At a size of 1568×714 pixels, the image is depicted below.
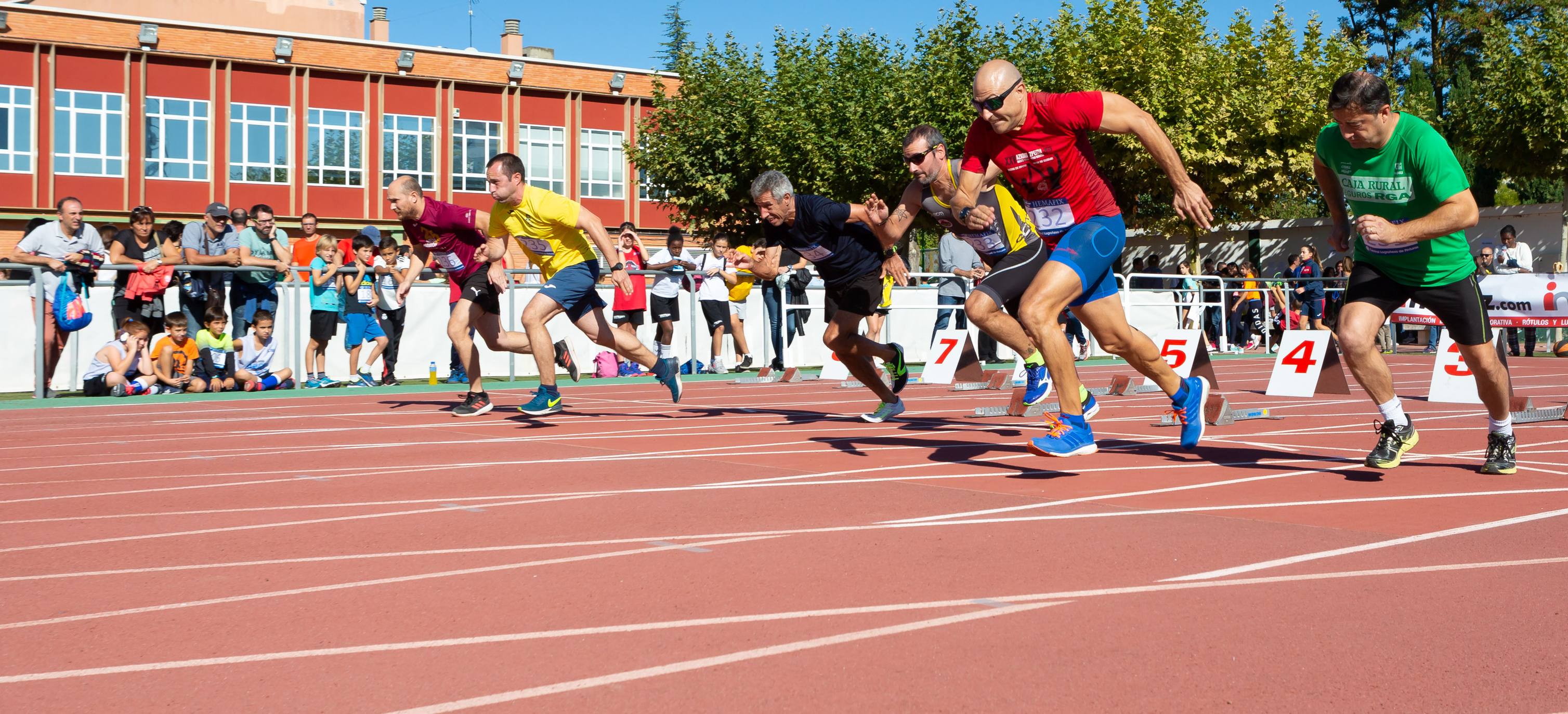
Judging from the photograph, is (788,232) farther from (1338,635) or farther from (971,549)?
(1338,635)

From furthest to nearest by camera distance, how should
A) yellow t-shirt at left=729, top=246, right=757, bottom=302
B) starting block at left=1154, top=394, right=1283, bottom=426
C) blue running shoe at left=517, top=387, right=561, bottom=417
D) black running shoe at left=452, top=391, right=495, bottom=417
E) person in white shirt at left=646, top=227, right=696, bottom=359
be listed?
person in white shirt at left=646, top=227, right=696, bottom=359, yellow t-shirt at left=729, top=246, right=757, bottom=302, black running shoe at left=452, top=391, right=495, bottom=417, blue running shoe at left=517, top=387, right=561, bottom=417, starting block at left=1154, top=394, right=1283, bottom=426

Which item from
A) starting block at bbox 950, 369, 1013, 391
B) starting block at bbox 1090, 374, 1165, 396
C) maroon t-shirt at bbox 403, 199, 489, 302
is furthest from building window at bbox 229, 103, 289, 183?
starting block at bbox 1090, 374, 1165, 396

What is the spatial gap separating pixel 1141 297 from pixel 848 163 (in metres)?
19.4

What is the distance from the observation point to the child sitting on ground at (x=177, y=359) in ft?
51.1

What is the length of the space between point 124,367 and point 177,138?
3703 cm

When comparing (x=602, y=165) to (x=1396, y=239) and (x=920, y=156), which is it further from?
(x=1396, y=239)

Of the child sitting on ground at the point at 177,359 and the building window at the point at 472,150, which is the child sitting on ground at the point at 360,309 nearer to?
the child sitting on ground at the point at 177,359

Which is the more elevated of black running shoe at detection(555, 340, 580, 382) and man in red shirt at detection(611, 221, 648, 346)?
man in red shirt at detection(611, 221, 648, 346)

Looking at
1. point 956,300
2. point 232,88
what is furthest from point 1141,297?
point 232,88

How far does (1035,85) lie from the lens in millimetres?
41625

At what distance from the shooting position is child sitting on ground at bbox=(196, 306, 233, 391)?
15.9 metres

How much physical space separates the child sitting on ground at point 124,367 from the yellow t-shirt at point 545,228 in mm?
5832

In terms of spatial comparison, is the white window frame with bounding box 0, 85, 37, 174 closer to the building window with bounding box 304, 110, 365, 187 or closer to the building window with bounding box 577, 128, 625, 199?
the building window with bounding box 304, 110, 365, 187

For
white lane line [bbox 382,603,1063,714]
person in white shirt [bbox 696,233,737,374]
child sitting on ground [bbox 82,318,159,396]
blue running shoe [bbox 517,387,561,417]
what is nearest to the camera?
white lane line [bbox 382,603,1063,714]
